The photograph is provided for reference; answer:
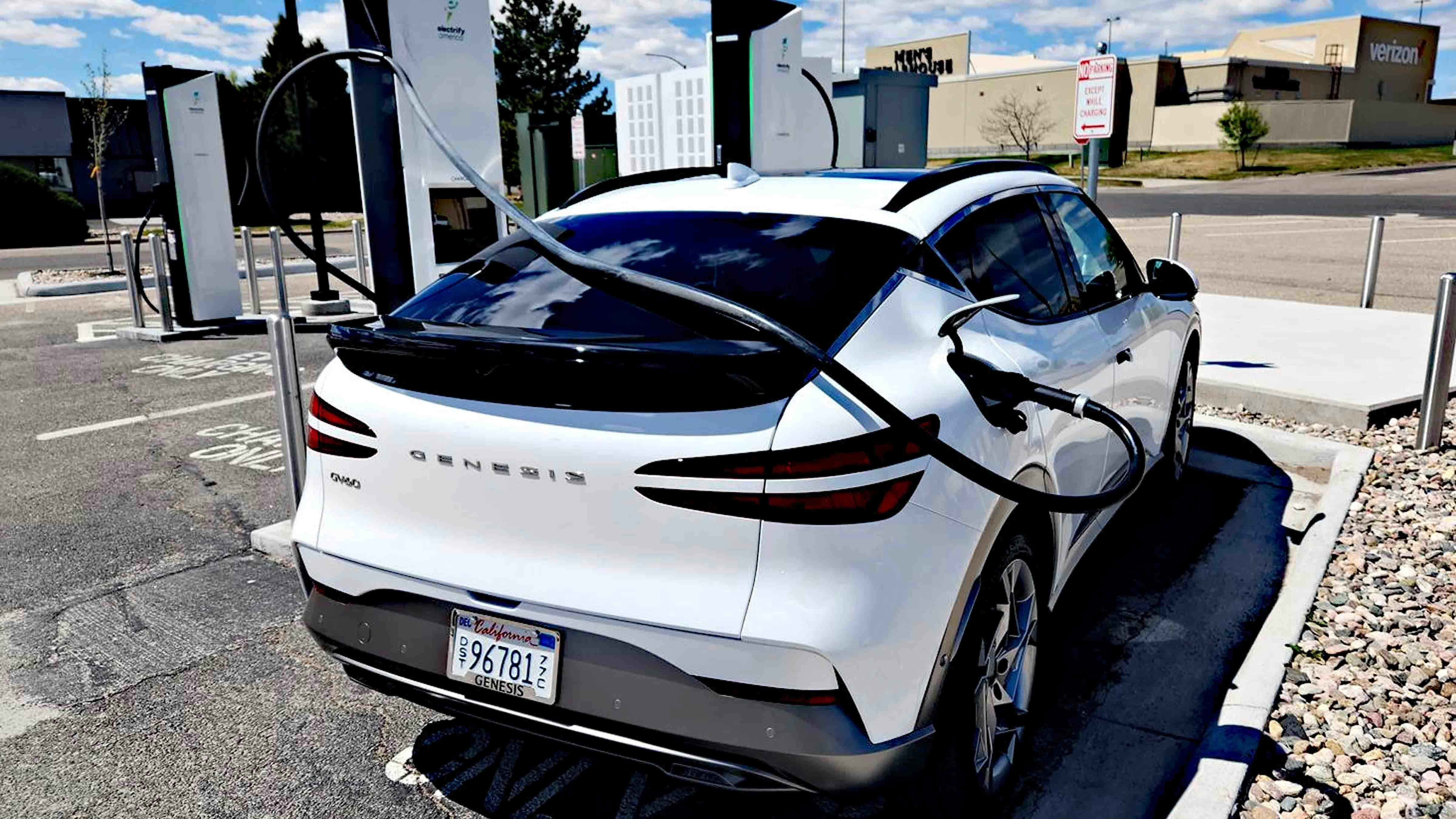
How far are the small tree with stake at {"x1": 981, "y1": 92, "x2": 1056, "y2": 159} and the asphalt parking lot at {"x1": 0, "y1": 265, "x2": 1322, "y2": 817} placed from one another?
68423mm

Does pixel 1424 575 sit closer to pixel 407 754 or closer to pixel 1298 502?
pixel 1298 502

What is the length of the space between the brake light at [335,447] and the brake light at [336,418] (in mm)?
18

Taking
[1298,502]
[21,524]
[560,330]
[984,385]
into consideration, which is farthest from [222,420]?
[1298,502]

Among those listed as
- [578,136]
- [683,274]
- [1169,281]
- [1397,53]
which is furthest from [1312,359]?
[1397,53]

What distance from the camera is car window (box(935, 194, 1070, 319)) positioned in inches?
119

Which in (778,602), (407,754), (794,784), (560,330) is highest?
(560,330)

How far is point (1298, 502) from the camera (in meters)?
5.28

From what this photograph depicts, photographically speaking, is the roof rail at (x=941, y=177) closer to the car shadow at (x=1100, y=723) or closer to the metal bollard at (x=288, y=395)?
the car shadow at (x=1100, y=723)

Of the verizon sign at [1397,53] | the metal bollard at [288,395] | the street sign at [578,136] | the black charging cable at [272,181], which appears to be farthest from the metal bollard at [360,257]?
the verizon sign at [1397,53]

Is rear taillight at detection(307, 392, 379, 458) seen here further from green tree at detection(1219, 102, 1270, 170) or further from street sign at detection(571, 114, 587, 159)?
green tree at detection(1219, 102, 1270, 170)

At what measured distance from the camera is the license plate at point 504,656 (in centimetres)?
233

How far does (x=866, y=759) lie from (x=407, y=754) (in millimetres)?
1603

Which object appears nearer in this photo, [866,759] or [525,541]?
[866,759]

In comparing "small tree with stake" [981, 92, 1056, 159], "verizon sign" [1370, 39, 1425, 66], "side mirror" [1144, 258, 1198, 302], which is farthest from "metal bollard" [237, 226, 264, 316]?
"verizon sign" [1370, 39, 1425, 66]
